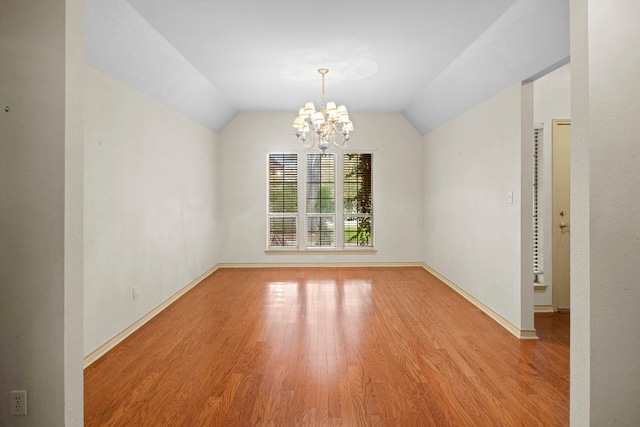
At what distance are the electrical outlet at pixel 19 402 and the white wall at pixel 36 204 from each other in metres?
0.02

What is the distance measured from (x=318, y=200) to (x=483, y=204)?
3.17m

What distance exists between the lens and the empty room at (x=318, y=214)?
1.49 metres

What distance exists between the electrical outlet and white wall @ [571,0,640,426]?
2403mm

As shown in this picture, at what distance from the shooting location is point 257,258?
21.5 feet

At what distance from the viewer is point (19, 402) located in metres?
1.58

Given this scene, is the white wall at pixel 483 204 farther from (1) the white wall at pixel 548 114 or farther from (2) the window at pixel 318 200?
(2) the window at pixel 318 200

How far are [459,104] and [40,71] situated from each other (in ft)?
14.4

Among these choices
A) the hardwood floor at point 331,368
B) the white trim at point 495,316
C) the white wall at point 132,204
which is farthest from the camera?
the white trim at point 495,316

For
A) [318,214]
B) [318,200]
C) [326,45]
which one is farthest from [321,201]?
[326,45]

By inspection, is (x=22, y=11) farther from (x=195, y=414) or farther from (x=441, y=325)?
(x=441, y=325)

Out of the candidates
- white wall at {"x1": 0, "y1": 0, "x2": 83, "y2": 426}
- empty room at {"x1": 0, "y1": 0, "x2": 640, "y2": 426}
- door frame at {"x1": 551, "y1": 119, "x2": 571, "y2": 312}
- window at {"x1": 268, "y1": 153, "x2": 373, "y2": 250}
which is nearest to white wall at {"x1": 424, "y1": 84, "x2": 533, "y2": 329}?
empty room at {"x1": 0, "y1": 0, "x2": 640, "y2": 426}

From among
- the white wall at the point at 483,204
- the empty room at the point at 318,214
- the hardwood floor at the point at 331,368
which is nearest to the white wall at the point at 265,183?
the empty room at the point at 318,214

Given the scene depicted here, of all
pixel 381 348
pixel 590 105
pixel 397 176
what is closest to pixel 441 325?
pixel 381 348

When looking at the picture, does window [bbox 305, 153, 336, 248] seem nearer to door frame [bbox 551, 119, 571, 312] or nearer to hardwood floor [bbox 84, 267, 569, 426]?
hardwood floor [bbox 84, 267, 569, 426]
